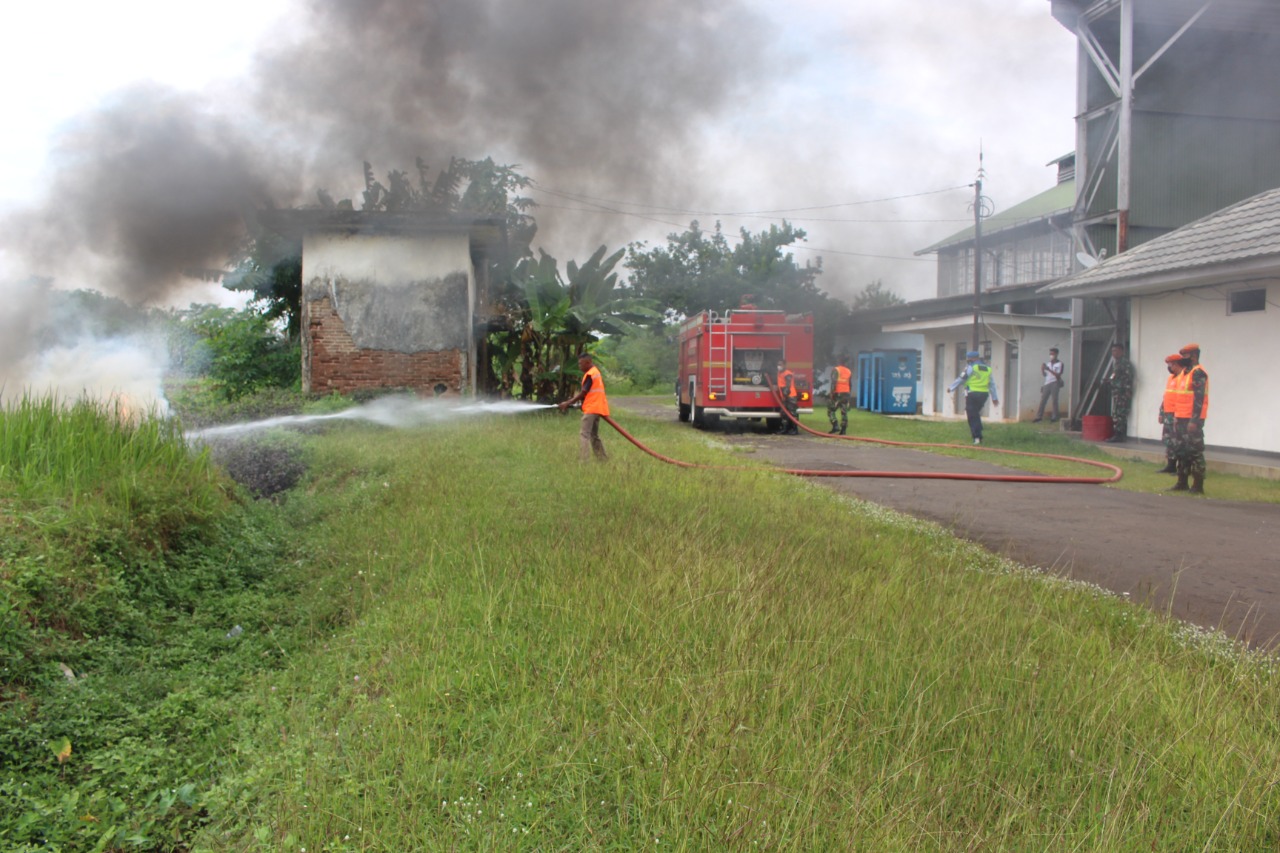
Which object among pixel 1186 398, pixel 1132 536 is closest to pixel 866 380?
pixel 1186 398

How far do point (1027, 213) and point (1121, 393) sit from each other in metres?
21.4

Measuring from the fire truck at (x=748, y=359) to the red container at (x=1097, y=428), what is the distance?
17.6 feet

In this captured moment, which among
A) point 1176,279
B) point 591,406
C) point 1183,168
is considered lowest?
point 591,406

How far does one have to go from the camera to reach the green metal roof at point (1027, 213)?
32562 mm

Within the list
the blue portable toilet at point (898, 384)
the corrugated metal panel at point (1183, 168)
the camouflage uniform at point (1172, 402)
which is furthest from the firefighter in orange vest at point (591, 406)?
the blue portable toilet at point (898, 384)

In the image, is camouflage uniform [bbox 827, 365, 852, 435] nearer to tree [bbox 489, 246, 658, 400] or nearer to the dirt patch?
tree [bbox 489, 246, 658, 400]

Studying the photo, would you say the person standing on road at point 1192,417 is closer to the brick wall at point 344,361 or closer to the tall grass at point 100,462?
the tall grass at point 100,462

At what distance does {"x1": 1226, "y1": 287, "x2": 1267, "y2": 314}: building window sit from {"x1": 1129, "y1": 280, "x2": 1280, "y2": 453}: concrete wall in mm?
65

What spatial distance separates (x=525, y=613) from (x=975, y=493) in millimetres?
7058

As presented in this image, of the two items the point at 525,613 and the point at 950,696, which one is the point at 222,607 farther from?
the point at 950,696

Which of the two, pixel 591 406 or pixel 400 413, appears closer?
pixel 591 406

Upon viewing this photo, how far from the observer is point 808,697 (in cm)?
324

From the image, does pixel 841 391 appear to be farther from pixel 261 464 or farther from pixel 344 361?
pixel 261 464

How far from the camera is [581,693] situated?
11.0 feet
